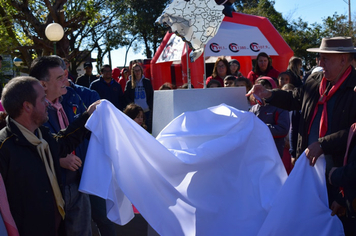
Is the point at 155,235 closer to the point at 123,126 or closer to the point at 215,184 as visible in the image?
the point at 215,184

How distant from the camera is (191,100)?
13.1 ft

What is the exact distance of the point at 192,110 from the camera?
4004 mm

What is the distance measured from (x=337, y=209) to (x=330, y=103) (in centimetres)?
90

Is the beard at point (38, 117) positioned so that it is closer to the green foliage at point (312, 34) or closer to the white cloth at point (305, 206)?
the white cloth at point (305, 206)

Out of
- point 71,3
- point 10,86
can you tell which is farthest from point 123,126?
point 71,3

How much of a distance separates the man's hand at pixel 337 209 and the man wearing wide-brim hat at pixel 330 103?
0.64ft

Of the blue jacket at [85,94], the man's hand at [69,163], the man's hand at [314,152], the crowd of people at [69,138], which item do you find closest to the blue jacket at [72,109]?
the crowd of people at [69,138]

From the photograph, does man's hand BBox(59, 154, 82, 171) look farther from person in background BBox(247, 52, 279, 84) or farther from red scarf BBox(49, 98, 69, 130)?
person in background BBox(247, 52, 279, 84)

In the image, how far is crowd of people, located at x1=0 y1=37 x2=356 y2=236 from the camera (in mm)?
2682

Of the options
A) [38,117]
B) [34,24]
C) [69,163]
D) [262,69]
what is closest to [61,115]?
[69,163]

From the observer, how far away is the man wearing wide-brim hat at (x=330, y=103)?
3.40m

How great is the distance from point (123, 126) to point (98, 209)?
3.08ft

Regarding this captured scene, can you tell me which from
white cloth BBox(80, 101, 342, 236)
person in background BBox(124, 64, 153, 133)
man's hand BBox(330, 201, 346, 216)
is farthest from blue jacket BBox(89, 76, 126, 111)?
man's hand BBox(330, 201, 346, 216)

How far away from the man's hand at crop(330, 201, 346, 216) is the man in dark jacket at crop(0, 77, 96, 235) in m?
2.14
